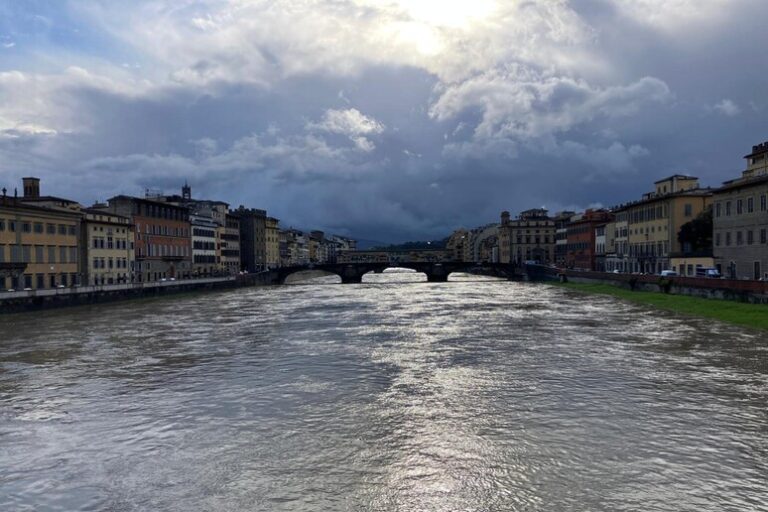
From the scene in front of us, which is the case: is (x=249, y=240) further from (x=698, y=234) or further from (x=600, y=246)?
(x=698, y=234)

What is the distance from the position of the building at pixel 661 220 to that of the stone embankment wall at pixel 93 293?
212ft

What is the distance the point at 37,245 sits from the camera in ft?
227

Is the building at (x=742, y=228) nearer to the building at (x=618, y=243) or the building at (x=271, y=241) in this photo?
the building at (x=618, y=243)

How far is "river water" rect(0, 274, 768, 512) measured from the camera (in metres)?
13.0

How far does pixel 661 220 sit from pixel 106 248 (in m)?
75.1

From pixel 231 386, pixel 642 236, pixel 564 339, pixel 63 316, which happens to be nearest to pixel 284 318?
pixel 63 316

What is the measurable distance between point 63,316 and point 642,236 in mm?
76084

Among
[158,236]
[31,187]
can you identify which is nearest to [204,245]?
[158,236]

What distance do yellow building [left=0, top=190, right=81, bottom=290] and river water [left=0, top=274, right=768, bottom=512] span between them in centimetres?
3405

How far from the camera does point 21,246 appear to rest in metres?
66.2

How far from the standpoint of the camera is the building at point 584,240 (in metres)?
119

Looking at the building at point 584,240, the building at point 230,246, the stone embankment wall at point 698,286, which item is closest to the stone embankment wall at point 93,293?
the building at point 230,246

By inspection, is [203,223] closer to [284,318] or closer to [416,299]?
[416,299]

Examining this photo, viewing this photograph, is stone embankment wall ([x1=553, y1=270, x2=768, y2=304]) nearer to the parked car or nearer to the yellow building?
the parked car
